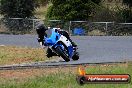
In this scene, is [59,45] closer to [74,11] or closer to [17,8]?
[74,11]

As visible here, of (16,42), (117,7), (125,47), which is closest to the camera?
(125,47)

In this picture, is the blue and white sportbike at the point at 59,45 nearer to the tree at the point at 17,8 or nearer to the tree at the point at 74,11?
the tree at the point at 74,11

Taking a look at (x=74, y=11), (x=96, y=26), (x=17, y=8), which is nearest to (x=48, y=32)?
(x=74, y=11)

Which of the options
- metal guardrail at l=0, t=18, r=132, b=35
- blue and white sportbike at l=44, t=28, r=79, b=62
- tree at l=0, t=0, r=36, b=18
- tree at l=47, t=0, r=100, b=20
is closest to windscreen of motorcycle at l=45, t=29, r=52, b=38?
blue and white sportbike at l=44, t=28, r=79, b=62

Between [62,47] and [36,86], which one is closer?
[62,47]

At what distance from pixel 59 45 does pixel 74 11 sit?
3534cm

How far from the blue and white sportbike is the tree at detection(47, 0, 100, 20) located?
33.1 metres

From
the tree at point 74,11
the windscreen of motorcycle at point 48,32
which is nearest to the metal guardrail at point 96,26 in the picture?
the tree at point 74,11

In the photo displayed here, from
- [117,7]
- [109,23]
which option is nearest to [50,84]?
[109,23]

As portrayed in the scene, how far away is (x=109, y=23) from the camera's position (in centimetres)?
3931

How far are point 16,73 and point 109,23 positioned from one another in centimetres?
2504

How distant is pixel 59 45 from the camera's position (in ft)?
8.84

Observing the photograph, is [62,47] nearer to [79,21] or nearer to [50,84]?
[50,84]

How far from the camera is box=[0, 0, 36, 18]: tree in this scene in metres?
38.9
